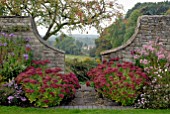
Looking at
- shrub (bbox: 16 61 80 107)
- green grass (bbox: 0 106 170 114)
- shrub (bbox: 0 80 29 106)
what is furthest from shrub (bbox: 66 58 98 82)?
green grass (bbox: 0 106 170 114)

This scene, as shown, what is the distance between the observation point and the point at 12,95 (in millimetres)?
8430

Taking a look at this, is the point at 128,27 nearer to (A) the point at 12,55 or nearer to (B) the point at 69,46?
(B) the point at 69,46

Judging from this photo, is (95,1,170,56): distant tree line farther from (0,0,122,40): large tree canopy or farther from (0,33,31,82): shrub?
(0,33,31,82): shrub

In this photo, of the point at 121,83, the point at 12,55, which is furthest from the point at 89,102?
the point at 12,55

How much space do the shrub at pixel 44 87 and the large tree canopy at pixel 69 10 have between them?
4705 millimetres

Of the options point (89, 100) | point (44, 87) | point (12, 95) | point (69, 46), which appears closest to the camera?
point (44, 87)

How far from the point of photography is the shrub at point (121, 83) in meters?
8.42

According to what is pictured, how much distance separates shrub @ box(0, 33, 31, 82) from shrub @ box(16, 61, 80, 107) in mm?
530

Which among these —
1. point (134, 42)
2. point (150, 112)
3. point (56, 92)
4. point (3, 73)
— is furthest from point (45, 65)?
point (150, 112)

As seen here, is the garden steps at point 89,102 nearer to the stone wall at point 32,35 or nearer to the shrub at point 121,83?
the shrub at point 121,83

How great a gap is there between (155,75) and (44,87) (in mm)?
2674

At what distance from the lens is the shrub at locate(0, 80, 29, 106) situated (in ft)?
27.3

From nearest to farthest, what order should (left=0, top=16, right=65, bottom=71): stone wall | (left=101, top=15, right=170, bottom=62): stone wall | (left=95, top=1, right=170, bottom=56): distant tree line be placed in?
(left=0, top=16, right=65, bottom=71): stone wall
(left=101, top=15, right=170, bottom=62): stone wall
(left=95, top=1, right=170, bottom=56): distant tree line

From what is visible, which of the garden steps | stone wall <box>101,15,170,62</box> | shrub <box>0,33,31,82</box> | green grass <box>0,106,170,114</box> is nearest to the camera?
green grass <box>0,106,170,114</box>
